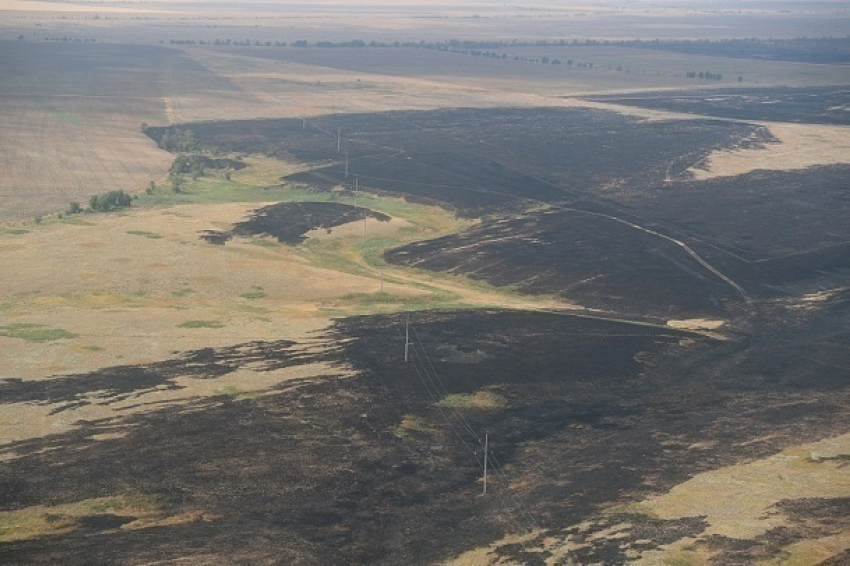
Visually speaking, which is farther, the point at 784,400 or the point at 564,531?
the point at 784,400

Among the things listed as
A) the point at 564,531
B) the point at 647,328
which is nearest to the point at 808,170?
the point at 647,328

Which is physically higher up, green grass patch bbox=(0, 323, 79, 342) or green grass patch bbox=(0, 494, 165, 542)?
green grass patch bbox=(0, 323, 79, 342)

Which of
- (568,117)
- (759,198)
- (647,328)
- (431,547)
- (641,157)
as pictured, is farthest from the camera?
(568,117)

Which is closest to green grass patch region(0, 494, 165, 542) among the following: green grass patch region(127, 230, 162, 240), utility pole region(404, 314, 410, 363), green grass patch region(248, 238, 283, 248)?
utility pole region(404, 314, 410, 363)

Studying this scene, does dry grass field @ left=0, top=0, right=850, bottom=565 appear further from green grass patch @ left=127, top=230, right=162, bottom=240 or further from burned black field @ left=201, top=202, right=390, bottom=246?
burned black field @ left=201, top=202, right=390, bottom=246

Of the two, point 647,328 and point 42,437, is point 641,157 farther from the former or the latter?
point 42,437
